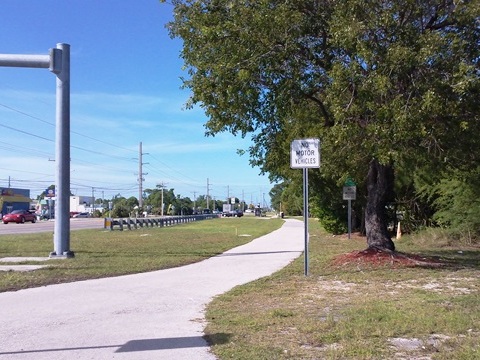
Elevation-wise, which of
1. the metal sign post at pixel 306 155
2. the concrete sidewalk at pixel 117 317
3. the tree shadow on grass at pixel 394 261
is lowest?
the concrete sidewalk at pixel 117 317

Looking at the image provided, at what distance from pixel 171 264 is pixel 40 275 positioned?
388 centimetres

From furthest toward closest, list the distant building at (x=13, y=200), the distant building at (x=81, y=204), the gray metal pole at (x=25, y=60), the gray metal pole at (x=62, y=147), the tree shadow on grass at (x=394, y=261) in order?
the distant building at (x=81, y=204), the distant building at (x=13, y=200), the gray metal pole at (x=62, y=147), the gray metal pole at (x=25, y=60), the tree shadow on grass at (x=394, y=261)

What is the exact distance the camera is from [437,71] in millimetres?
11125

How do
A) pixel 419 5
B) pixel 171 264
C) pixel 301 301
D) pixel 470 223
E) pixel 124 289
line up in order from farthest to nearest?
pixel 470 223 < pixel 171 264 < pixel 419 5 < pixel 124 289 < pixel 301 301

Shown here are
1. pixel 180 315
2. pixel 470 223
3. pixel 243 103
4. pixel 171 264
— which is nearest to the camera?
pixel 180 315

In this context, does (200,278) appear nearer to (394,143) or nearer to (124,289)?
(124,289)

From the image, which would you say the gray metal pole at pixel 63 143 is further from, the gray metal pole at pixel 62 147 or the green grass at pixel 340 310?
the green grass at pixel 340 310

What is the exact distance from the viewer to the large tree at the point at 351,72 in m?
10.9

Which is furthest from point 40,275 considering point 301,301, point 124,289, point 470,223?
point 470,223

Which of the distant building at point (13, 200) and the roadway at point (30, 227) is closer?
the roadway at point (30, 227)

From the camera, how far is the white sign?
1205cm

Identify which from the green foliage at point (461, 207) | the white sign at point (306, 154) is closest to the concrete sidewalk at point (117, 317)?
the white sign at point (306, 154)

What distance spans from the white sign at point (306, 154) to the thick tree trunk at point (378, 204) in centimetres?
309

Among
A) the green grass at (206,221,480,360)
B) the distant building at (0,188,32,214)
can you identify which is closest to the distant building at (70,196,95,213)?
the distant building at (0,188,32,214)
